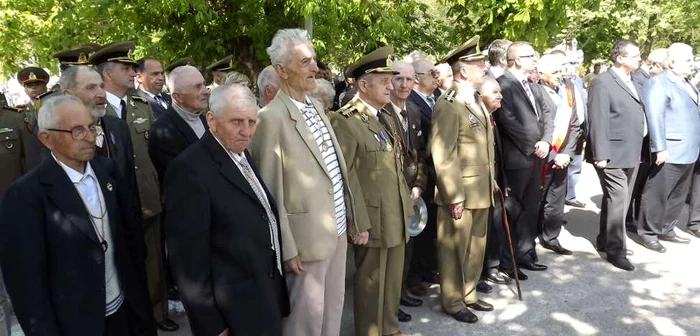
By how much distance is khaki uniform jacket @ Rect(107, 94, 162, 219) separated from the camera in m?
4.04

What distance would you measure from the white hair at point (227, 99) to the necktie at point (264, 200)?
29 centimetres

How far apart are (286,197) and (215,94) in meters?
0.70

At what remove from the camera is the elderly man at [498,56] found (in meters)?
5.63

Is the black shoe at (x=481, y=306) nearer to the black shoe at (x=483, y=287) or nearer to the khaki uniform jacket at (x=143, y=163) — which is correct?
the black shoe at (x=483, y=287)

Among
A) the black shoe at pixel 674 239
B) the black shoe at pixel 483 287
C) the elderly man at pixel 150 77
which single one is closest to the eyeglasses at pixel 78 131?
→ the elderly man at pixel 150 77

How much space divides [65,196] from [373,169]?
184 cm

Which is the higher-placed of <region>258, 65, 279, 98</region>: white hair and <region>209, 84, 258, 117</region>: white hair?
<region>258, 65, 279, 98</region>: white hair

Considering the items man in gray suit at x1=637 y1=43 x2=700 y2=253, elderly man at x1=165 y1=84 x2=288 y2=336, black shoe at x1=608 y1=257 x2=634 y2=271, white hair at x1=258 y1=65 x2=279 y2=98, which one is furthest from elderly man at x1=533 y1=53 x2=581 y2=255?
elderly man at x1=165 y1=84 x2=288 y2=336

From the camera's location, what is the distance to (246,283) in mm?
2553

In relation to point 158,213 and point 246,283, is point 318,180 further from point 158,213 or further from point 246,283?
point 158,213

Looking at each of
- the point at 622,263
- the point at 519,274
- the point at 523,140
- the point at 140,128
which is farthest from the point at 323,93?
the point at 622,263

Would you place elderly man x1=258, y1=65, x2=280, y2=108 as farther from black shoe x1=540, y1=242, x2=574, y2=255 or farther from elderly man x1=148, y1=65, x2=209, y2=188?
black shoe x1=540, y1=242, x2=574, y2=255

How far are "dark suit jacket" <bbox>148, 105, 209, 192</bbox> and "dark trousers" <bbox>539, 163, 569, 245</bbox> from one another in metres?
3.98

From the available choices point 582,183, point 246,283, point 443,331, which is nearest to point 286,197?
point 246,283
